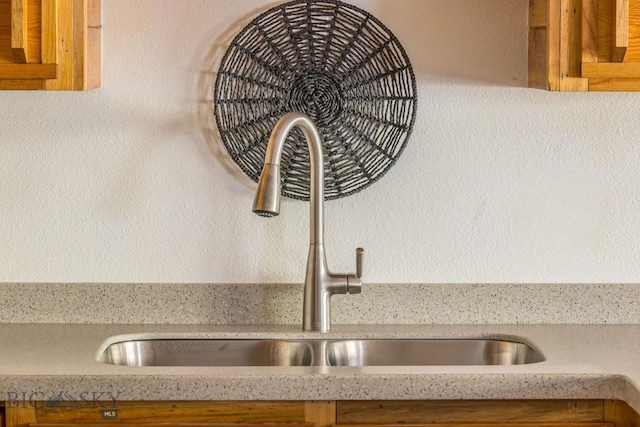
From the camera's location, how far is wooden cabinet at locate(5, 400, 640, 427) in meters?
1.61

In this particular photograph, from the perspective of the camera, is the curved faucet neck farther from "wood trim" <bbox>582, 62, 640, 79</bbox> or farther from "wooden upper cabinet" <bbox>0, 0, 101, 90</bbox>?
"wood trim" <bbox>582, 62, 640, 79</bbox>

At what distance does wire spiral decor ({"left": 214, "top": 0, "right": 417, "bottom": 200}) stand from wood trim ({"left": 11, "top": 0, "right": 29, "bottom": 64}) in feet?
1.55

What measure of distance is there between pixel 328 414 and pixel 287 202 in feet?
2.13

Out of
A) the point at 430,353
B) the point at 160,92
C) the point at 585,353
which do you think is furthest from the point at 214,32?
the point at 585,353

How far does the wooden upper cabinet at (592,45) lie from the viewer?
1778mm

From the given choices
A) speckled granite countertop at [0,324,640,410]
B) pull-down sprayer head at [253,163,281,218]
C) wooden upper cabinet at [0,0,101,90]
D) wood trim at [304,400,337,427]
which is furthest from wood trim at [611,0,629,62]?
wooden upper cabinet at [0,0,101,90]

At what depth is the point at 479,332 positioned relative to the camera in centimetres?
202

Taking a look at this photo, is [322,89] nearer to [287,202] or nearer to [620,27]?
[287,202]

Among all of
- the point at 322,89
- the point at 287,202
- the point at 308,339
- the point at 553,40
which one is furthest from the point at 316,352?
the point at 553,40

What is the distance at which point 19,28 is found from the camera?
176cm

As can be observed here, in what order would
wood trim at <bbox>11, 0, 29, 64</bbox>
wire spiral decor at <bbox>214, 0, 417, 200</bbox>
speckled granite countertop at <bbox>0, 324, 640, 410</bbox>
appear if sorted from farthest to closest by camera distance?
wire spiral decor at <bbox>214, 0, 417, 200</bbox>, wood trim at <bbox>11, 0, 29, 64</bbox>, speckled granite countertop at <bbox>0, 324, 640, 410</bbox>

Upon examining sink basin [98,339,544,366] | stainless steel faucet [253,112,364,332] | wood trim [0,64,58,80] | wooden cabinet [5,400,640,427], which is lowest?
wooden cabinet [5,400,640,427]

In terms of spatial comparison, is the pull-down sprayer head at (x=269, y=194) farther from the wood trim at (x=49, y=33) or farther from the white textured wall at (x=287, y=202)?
the wood trim at (x=49, y=33)

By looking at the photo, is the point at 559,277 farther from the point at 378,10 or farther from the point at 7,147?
the point at 7,147
